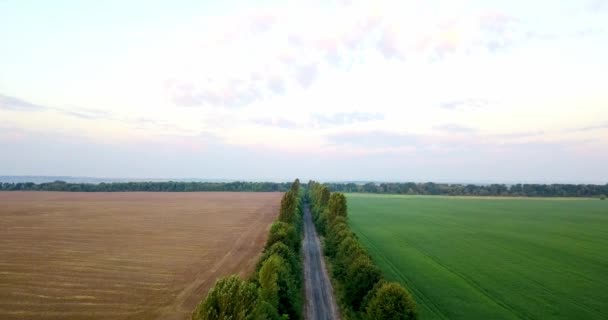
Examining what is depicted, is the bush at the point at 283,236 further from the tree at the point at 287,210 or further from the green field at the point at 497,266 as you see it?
the green field at the point at 497,266

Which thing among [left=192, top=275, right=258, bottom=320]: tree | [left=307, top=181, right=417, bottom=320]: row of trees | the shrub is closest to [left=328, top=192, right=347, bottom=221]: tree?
[left=307, top=181, right=417, bottom=320]: row of trees

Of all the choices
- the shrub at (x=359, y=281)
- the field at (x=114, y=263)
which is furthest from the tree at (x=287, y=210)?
the shrub at (x=359, y=281)

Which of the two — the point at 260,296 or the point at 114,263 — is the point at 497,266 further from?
the point at 114,263

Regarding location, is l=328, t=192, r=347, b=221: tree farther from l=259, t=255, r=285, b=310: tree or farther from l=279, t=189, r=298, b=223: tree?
l=259, t=255, r=285, b=310: tree

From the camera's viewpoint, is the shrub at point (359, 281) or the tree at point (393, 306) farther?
the shrub at point (359, 281)

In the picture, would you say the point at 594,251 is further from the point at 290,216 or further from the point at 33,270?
the point at 33,270

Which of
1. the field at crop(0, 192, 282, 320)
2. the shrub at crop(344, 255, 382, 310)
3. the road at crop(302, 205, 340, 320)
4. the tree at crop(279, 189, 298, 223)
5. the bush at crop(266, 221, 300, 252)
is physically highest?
the tree at crop(279, 189, 298, 223)
